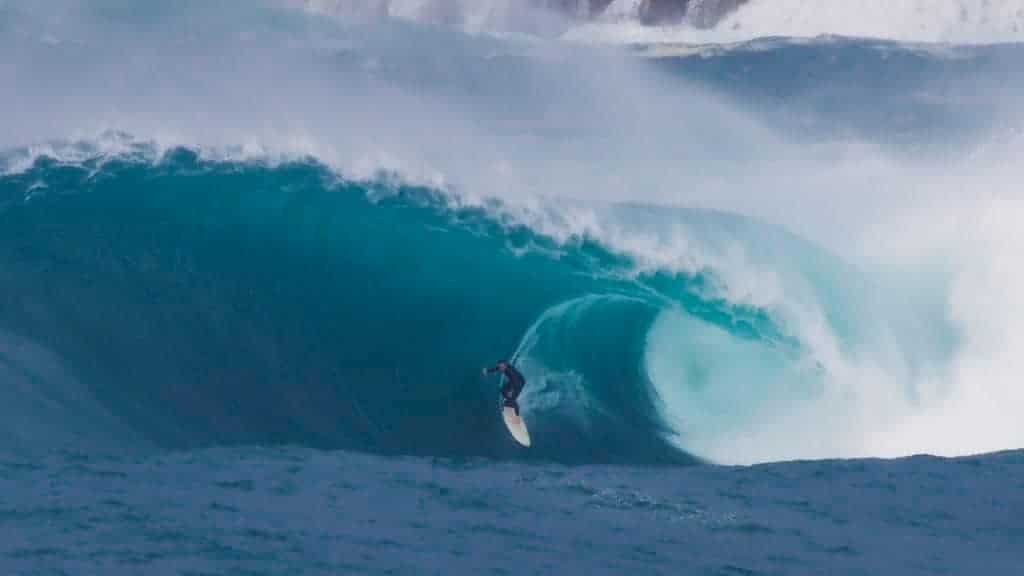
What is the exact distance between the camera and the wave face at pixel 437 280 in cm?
1377

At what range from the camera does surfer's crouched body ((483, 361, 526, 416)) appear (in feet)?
45.1

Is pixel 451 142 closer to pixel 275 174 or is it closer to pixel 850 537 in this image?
pixel 275 174

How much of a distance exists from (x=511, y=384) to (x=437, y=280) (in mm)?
2326

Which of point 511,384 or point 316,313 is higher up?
point 316,313

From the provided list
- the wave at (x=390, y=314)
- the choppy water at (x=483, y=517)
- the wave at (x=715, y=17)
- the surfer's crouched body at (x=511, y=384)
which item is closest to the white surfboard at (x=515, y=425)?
the surfer's crouched body at (x=511, y=384)

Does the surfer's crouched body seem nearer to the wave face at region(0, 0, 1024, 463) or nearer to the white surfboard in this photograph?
the white surfboard

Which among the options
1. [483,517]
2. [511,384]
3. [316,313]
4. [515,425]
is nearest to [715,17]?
[316,313]

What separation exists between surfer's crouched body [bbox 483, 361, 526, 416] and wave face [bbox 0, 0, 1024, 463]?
0.19m

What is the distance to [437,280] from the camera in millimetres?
15930

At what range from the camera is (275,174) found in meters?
16.6

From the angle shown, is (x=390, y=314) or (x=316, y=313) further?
(x=390, y=314)

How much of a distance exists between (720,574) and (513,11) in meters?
39.4

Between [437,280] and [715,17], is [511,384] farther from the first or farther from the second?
[715,17]

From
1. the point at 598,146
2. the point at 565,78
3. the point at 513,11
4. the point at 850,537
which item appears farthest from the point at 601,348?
the point at 513,11
